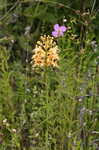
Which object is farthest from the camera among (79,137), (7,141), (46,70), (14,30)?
(14,30)

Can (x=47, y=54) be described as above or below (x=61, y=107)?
above

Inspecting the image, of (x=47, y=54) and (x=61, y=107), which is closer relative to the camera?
(x=47, y=54)

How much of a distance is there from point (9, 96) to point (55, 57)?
0.33 m

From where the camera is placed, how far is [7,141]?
8.77 feet

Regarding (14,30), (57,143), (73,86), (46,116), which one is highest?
(14,30)

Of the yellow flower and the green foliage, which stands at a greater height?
the yellow flower

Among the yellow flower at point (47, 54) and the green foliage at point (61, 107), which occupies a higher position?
the yellow flower at point (47, 54)

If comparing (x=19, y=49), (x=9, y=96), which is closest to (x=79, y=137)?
(x=9, y=96)

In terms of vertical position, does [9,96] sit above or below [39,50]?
below

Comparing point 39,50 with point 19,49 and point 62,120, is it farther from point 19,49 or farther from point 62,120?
point 19,49

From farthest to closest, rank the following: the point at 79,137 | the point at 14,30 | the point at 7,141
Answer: the point at 14,30, the point at 7,141, the point at 79,137

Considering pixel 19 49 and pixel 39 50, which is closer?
pixel 39 50

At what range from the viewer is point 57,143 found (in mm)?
2570

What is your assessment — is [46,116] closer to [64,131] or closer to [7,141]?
[64,131]
